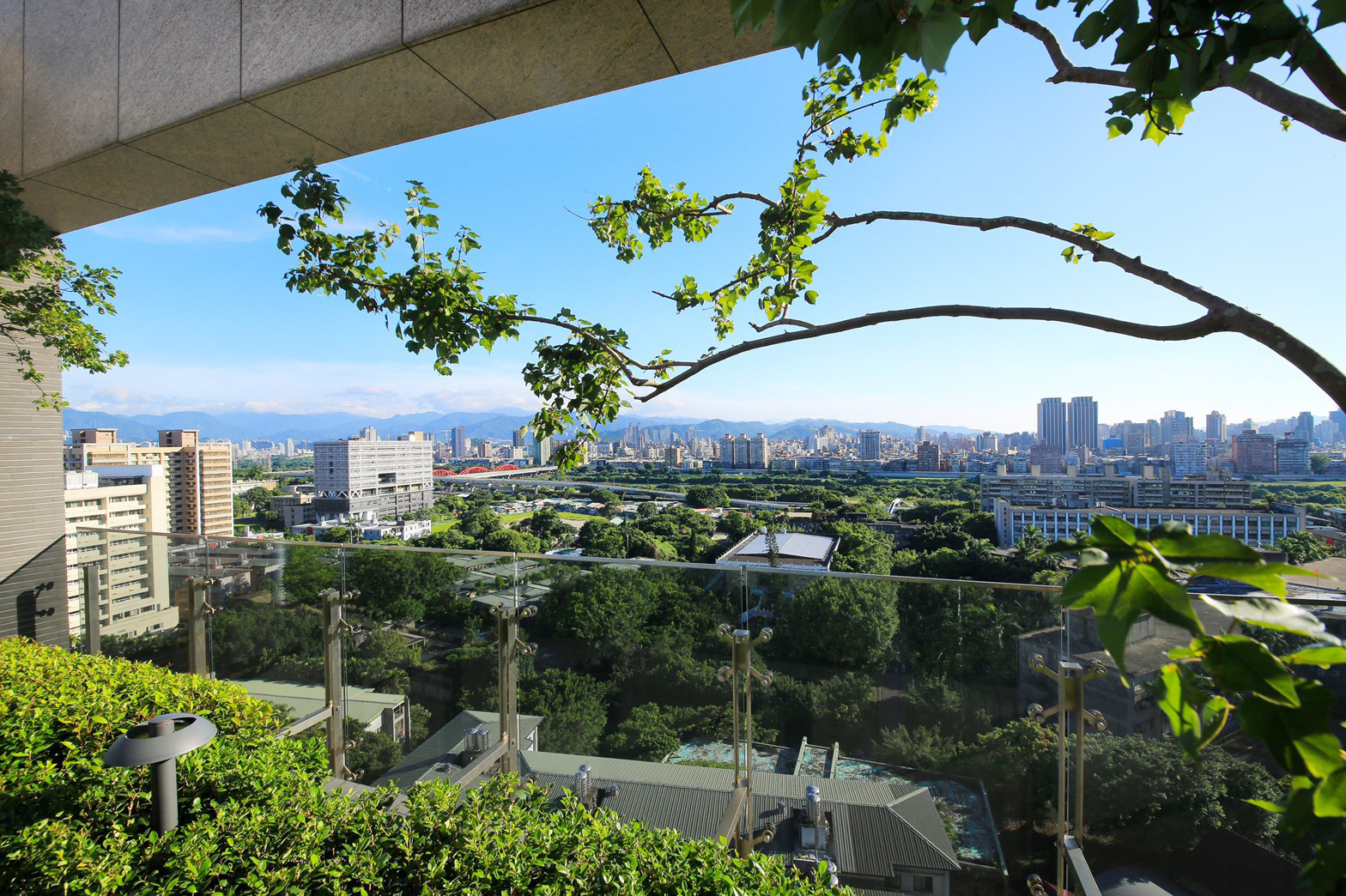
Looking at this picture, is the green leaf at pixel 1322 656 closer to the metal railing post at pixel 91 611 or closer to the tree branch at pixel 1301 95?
the tree branch at pixel 1301 95

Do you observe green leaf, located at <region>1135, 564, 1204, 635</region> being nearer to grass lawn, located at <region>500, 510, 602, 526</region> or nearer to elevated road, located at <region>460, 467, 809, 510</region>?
grass lawn, located at <region>500, 510, 602, 526</region>

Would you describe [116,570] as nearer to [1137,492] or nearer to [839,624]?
[839,624]

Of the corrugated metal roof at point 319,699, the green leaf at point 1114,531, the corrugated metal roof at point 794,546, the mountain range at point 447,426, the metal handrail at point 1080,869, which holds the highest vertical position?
the mountain range at point 447,426

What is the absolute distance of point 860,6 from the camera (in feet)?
2.08

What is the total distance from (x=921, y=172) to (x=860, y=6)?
8.94 feet

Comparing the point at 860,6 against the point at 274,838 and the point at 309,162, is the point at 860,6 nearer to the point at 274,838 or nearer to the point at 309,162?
the point at 274,838

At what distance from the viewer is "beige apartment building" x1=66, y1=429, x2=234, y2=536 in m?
11.3

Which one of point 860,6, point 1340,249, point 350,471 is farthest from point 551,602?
point 350,471

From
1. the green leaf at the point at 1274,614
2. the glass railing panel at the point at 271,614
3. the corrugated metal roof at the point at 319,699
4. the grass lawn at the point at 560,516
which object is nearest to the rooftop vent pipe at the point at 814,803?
the corrugated metal roof at the point at 319,699

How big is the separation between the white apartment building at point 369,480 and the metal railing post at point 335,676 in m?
27.3

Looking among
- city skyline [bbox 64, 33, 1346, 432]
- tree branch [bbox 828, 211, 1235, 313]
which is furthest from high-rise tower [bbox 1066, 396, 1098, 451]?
tree branch [bbox 828, 211, 1235, 313]

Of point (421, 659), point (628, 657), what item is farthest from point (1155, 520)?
point (421, 659)

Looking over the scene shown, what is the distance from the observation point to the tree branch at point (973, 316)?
4.06ft

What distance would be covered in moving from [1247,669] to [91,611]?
602 centimetres
